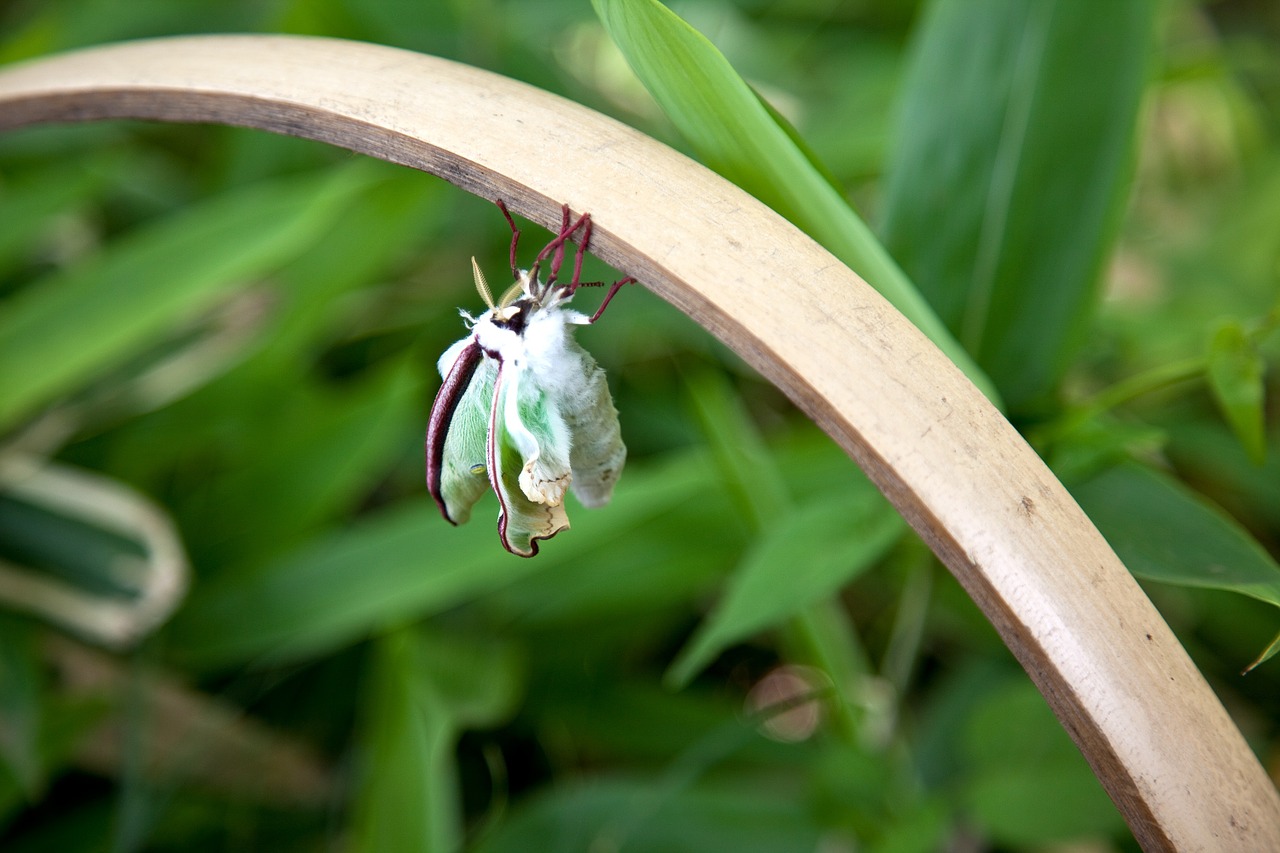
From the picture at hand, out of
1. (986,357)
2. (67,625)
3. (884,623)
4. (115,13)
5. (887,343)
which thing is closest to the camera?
(887,343)

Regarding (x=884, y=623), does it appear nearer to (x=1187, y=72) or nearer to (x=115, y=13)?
(x=1187, y=72)

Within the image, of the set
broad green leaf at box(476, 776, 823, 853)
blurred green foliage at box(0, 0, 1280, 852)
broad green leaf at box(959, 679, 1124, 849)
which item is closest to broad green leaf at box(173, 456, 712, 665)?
blurred green foliage at box(0, 0, 1280, 852)

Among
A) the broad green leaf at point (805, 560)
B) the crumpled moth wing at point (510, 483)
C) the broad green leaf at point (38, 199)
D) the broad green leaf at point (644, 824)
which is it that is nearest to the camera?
the crumpled moth wing at point (510, 483)

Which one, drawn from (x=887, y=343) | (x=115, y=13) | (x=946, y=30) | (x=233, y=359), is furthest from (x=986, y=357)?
(x=115, y=13)

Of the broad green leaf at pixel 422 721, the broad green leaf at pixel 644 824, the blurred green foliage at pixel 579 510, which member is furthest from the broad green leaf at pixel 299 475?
the broad green leaf at pixel 644 824

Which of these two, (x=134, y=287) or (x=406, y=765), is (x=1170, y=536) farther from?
(x=134, y=287)

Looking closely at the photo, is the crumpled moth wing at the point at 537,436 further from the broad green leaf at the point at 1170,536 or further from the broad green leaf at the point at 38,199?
the broad green leaf at the point at 38,199
